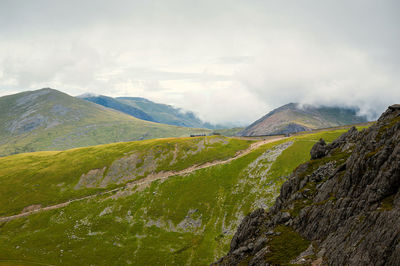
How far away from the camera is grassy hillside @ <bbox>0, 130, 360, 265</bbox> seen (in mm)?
80812

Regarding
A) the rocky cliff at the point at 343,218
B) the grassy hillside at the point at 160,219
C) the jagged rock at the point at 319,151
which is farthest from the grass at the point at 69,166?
the rocky cliff at the point at 343,218

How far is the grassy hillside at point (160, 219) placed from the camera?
80812mm

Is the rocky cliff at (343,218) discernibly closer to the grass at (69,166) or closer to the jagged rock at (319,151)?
the jagged rock at (319,151)

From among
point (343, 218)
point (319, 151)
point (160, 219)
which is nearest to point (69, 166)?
point (160, 219)

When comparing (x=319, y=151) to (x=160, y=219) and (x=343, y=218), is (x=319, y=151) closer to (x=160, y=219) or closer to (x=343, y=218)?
(x=343, y=218)

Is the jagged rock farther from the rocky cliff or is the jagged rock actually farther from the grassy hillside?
the grassy hillside

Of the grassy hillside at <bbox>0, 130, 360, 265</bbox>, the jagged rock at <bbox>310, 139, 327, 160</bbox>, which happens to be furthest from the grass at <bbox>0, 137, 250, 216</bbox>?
the jagged rock at <bbox>310, 139, 327, 160</bbox>

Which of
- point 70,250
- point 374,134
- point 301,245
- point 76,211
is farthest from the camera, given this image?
point 76,211

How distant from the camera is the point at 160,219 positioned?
97250mm

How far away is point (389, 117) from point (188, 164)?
3987 inches

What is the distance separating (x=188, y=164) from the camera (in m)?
139

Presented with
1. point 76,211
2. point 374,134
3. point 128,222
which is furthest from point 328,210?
point 76,211

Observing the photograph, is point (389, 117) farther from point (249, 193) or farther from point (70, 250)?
point (70, 250)

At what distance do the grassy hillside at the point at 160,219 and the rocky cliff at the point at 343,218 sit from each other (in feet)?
111
